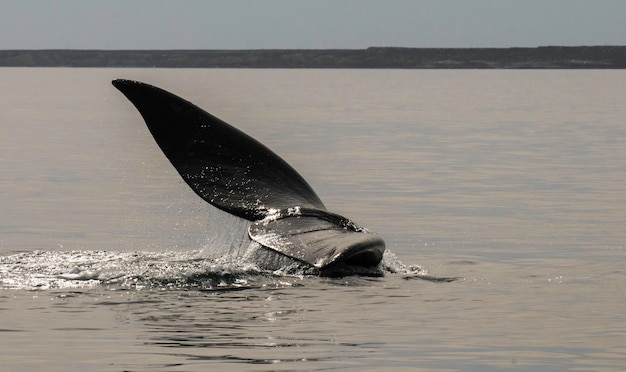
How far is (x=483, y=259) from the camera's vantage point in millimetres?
17594

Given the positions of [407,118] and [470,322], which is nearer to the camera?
[470,322]

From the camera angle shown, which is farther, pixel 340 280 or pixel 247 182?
pixel 247 182

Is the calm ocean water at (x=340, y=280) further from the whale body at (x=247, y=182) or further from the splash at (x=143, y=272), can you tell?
the whale body at (x=247, y=182)

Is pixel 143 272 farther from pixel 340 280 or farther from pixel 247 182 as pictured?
pixel 340 280

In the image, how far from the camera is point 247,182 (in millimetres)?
15445

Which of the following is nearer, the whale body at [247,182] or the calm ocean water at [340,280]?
the calm ocean water at [340,280]

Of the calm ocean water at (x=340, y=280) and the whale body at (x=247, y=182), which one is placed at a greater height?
the whale body at (x=247, y=182)

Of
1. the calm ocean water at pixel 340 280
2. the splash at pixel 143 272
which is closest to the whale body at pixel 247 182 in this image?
the splash at pixel 143 272

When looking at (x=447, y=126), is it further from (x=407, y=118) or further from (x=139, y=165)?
(x=139, y=165)

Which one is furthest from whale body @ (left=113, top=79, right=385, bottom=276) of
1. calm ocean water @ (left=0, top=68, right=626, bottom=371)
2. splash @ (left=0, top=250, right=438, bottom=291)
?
calm ocean water @ (left=0, top=68, right=626, bottom=371)

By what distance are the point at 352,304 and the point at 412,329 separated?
39.9 inches

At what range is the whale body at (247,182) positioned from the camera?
1458 centimetres

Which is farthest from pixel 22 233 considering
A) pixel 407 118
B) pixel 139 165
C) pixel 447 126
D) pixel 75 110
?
pixel 75 110

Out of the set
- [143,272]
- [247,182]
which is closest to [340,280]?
[247,182]
